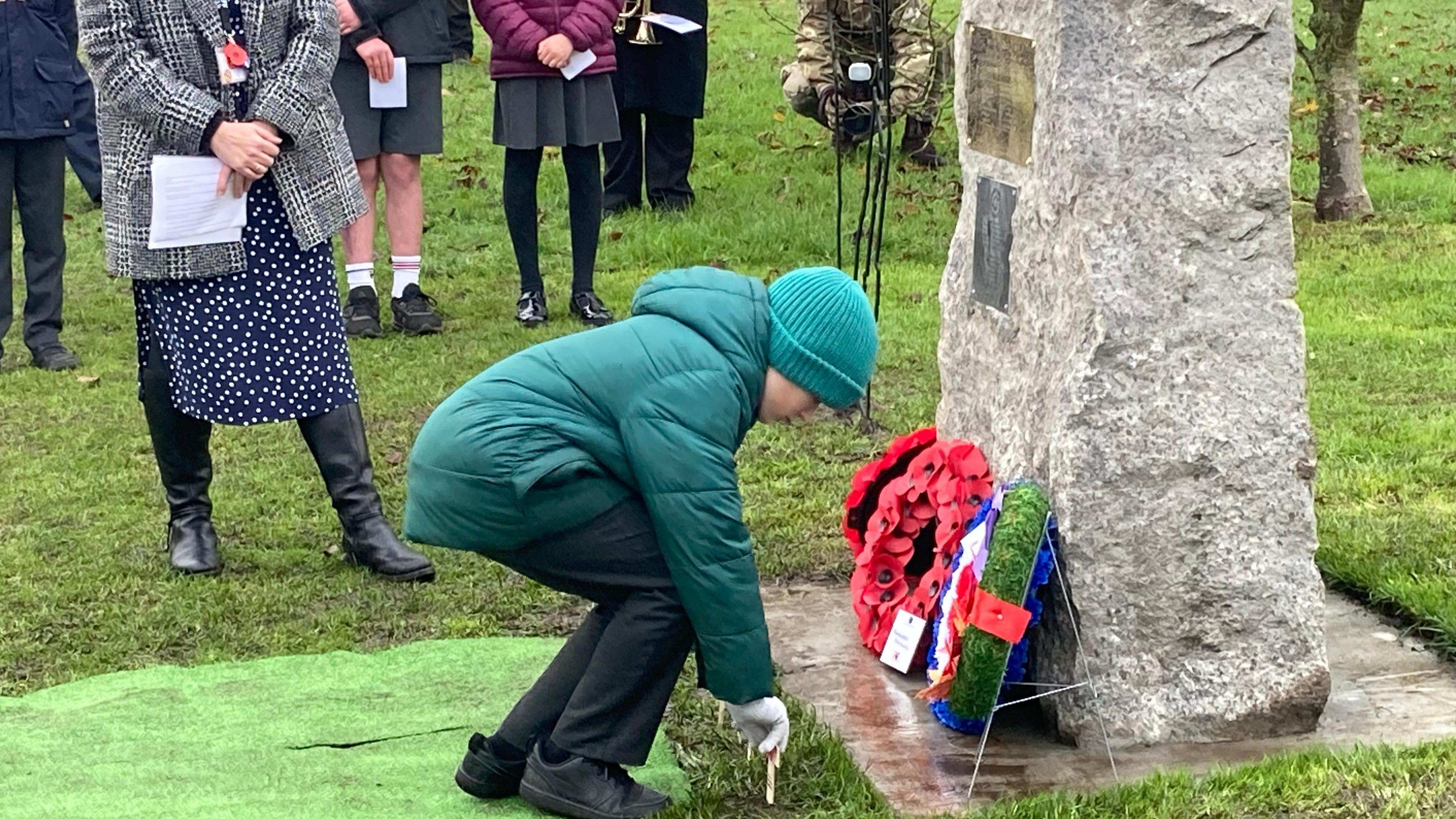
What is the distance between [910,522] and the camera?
174 inches

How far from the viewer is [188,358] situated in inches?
188

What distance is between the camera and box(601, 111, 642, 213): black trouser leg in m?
10.3

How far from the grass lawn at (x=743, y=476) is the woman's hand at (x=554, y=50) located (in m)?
1.18

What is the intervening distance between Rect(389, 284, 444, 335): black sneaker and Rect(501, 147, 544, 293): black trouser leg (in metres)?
0.43

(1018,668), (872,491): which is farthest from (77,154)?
(1018,668)

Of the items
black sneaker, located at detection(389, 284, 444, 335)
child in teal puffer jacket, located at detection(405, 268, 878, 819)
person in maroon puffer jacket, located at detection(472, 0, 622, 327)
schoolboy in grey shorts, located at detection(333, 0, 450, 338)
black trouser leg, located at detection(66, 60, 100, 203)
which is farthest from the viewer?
black trouser leg, located at detection(66, 60, 100, 203)

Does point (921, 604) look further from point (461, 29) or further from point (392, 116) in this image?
point (461, 29)

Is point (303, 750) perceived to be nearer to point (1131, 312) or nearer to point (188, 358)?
point (188, 358)

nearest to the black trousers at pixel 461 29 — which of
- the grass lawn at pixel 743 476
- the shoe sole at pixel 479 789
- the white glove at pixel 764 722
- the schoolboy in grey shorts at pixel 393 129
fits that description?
the grass lawn at pixel 743 476

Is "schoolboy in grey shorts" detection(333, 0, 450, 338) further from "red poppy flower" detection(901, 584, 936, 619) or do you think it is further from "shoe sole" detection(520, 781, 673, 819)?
"shoe sole" detection(520, 781, 673, 819)

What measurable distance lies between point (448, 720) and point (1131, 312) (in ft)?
5.87

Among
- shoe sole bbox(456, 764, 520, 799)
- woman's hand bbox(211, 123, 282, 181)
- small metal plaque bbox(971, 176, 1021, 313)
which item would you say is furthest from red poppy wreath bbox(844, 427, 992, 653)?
woman's hand bbox(211, 123, 282, 181)

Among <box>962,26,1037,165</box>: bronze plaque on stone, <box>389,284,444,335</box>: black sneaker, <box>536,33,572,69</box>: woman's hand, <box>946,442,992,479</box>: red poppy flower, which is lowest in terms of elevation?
<box>389,284,444,335</box>: black sneaker

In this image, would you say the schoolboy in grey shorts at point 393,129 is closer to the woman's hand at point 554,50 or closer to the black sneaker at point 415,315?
the black sneaker at point 415,315
